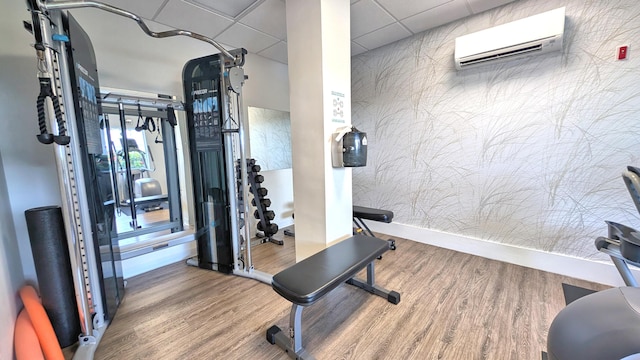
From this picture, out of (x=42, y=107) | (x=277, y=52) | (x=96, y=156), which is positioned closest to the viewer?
(x=42, y=107)

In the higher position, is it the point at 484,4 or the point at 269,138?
the point at 484,4

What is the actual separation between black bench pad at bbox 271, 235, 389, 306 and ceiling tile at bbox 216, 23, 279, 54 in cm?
266

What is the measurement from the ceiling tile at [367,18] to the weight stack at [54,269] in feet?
9.93

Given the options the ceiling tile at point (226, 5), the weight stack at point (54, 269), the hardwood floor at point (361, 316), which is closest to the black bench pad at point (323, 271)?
the hardwood floor at point (361, 316)

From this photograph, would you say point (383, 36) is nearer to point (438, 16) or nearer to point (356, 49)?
point (356, 49)

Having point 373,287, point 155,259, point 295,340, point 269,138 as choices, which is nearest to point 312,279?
point 295,340

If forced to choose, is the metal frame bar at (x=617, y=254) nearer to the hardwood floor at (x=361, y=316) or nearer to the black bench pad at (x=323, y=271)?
the hardwood floor at (x=361, y=316)

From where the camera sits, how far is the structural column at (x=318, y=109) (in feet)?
6.54

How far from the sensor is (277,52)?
11.1 feet

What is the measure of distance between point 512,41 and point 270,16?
2432mm

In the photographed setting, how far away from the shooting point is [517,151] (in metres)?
2.50

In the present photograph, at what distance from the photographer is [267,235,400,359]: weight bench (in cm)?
Result: 134

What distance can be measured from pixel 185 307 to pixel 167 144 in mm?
1752

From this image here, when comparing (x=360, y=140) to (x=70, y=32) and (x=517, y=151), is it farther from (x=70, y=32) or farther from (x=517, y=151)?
(x=70, y=32)
